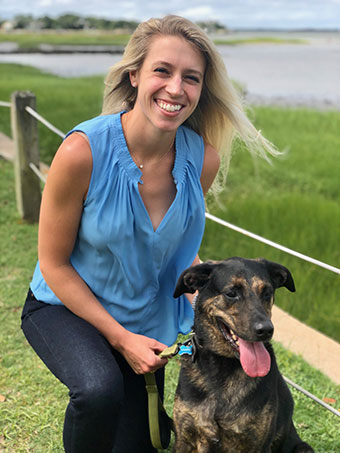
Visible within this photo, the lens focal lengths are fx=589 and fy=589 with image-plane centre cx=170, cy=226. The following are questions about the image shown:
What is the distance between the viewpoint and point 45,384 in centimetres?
363

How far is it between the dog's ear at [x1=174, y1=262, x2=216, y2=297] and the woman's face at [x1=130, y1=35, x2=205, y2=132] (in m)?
0.65

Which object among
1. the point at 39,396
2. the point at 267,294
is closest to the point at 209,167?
the point at 267,294

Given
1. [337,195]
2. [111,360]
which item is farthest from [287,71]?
[111,360]

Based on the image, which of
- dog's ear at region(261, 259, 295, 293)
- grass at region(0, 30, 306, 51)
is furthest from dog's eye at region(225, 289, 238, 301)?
grass at region(0, 30, 306, 51)

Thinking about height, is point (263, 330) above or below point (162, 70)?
below

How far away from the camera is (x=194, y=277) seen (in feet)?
8.13

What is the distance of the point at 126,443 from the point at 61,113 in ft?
39.7

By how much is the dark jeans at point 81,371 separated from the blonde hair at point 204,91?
3.58 ft

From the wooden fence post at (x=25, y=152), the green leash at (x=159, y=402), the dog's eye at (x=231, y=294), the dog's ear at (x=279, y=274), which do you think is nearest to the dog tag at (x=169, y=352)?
the green leash at (x=159, y=402)

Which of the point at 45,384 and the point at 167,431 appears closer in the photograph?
the point at 167,431

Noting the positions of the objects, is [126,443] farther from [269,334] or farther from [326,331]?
[326,331]

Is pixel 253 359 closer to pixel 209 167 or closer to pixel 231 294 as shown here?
pixel 231 294

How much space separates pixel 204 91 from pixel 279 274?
3.32ft

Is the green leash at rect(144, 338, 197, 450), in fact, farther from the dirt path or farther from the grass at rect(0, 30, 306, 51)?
the grass at rect(0, 30, 306, 51)
